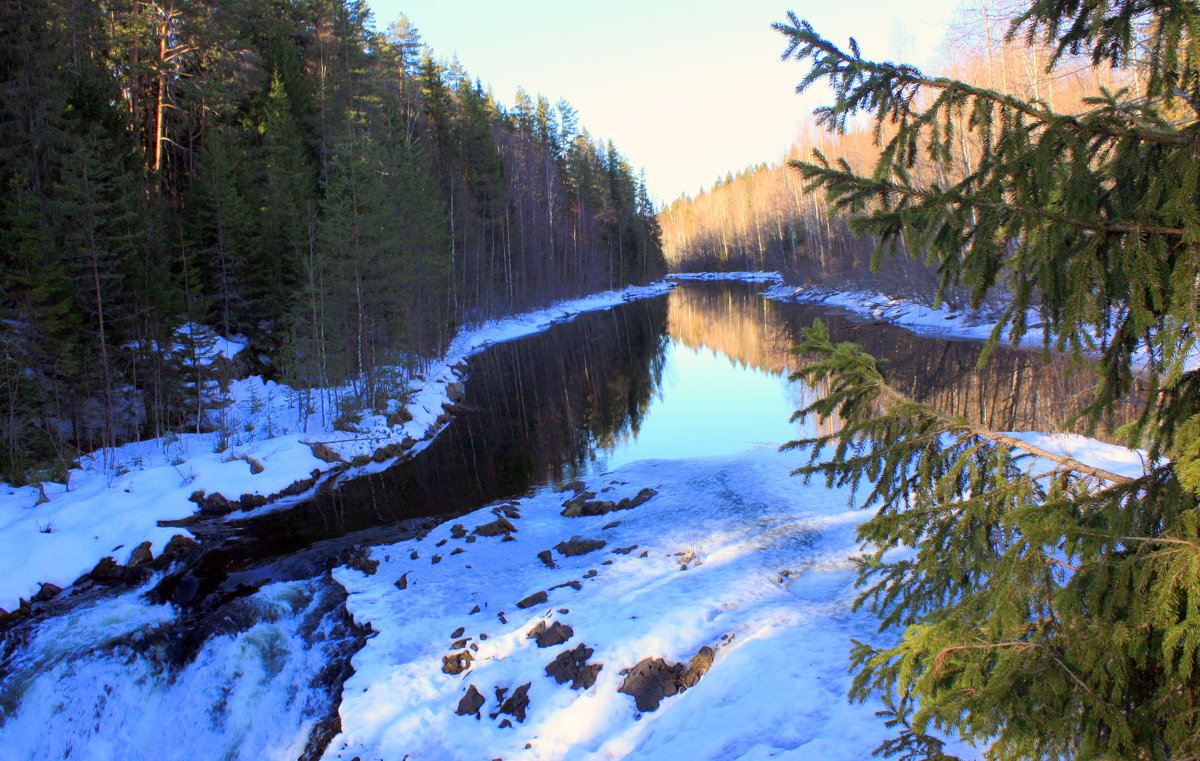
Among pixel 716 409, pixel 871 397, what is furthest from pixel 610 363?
pixel 871 397

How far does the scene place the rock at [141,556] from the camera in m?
10.3

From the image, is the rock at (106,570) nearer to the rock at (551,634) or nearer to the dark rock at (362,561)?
the dark rock at (362,561)

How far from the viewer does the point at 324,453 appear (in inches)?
614

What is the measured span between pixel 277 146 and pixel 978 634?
27.1 meters

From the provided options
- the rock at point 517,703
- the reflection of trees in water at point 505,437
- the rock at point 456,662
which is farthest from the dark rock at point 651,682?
the reflection of trees in water at point 505,437

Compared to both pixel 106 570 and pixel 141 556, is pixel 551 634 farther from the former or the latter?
pixel 106 570

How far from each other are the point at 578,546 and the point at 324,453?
874cm

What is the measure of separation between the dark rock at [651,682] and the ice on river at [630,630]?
9 cm

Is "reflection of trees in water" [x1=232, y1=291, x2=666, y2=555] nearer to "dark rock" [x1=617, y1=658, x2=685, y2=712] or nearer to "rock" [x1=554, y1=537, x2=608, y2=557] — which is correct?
"rock" [x1=554, y1=537, x2=608, y2=557]

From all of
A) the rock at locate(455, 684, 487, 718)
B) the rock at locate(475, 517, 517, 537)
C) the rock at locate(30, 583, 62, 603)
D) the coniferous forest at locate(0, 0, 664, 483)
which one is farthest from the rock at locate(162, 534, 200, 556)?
the rock at locate(455, 684, 487, 718)

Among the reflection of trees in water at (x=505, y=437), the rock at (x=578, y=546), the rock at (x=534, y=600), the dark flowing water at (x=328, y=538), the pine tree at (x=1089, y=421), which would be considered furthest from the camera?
the reflection of trees in water at (x=505, y=437)

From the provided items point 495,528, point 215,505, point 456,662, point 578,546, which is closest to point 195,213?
point 215,505

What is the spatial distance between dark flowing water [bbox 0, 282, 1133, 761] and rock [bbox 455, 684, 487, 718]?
4.52 feet

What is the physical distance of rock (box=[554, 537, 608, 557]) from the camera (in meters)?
9.45
